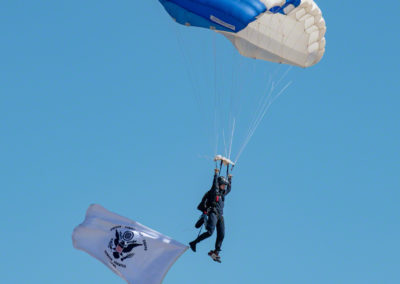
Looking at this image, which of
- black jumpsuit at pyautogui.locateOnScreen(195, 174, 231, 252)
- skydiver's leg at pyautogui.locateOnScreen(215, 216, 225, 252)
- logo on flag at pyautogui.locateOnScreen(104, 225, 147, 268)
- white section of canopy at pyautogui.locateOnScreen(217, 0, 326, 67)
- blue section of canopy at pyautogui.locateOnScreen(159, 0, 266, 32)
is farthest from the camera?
white section of canopy at pyautogui.locateOnScreen(217, 0, 326, 67)

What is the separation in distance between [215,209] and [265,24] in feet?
A: 16.0

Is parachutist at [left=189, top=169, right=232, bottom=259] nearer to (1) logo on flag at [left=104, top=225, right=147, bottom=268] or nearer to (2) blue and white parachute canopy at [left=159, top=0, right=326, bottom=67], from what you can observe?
(1) logo on flag at [left=104, top=225, right=147, bottom=268]

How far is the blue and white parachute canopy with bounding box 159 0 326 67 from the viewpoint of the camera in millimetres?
23000

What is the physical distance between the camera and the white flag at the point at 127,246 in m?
23.6

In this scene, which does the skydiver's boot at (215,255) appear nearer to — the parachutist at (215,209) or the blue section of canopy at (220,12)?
the parachutist at (215,209)

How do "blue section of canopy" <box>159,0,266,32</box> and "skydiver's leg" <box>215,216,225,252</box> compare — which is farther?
"skydiver's leg" <box>215,216,225,252</box>

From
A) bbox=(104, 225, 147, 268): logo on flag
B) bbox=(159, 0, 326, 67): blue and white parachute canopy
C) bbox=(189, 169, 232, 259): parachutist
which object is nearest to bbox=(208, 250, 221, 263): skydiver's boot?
bbox=(189, 169, 232, 259): parachutist

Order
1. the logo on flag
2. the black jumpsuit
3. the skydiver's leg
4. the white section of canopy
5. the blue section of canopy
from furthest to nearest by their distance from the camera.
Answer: the white section of canopy < the logo on flag < the skydiver's leg < the black jumpsuit < the blue section of canopy

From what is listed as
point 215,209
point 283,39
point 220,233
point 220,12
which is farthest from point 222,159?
point 283,39

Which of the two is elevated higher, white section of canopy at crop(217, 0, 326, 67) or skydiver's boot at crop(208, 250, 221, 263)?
white section of canopy at crop(217, 0, 326, 67)

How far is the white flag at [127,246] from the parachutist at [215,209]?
68 cm

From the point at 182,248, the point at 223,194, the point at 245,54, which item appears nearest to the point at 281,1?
the point at 245,54

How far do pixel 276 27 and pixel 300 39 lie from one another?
656mm

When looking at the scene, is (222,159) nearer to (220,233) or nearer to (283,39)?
(220,233)
